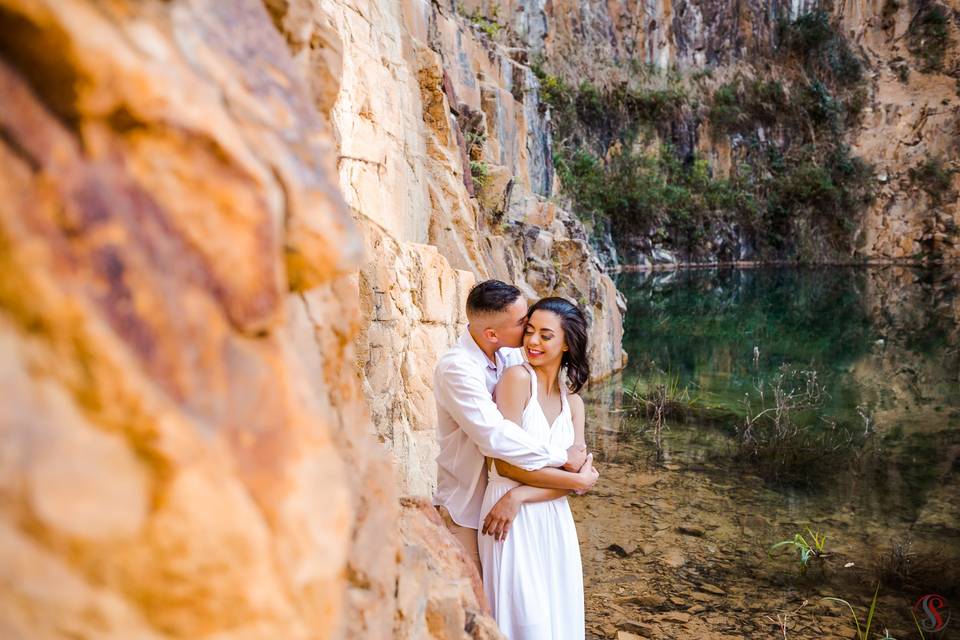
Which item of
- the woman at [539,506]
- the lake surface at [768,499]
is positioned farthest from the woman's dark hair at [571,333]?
the lake surface at [768,499]

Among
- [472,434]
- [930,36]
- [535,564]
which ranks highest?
[930,36]

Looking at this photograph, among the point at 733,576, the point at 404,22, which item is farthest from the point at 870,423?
the point at 404,22

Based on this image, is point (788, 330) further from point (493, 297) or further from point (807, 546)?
point (493, 297)

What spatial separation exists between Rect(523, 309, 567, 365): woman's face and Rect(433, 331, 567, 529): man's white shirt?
5.3 inches

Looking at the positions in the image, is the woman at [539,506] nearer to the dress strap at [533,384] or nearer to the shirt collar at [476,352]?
the dress strap at [533,384]

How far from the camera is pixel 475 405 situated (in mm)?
2201

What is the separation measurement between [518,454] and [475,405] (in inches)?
8.0

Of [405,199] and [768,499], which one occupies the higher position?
[405,199]

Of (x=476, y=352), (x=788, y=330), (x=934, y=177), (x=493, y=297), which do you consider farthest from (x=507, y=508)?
(x=934, y=177)

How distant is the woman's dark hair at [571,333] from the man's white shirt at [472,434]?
0.18 metres

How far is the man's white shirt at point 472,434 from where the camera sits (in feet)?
7.11

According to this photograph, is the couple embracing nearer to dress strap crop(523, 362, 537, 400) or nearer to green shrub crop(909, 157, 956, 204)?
dress strap crop(523, 362, 537, 400)

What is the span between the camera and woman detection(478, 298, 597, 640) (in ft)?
7.39

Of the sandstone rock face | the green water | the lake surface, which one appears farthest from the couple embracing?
the green water
